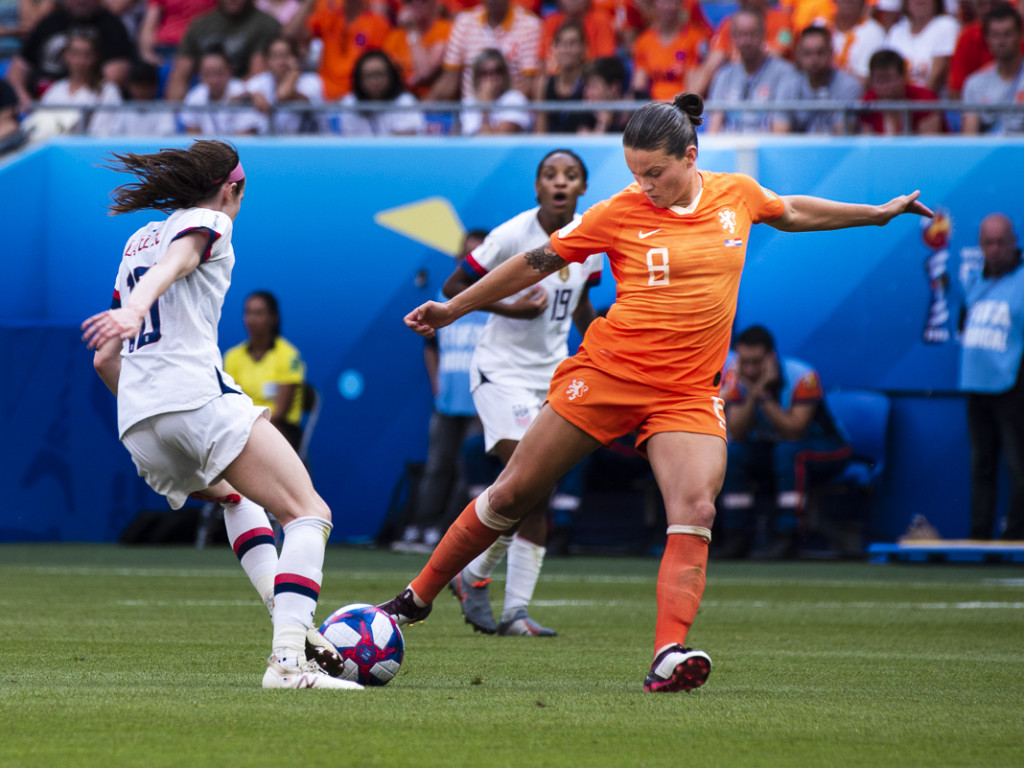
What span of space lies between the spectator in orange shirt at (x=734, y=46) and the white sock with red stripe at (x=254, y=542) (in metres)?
9.26

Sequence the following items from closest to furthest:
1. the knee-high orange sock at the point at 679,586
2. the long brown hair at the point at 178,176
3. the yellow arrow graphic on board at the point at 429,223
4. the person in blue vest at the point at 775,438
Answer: the long brown hair at the point at 178,176, the knee-high orange sock at the point at 679,586, the person in blue vest at the point at 775,438, the yellow arrow graphic on board at the point at 429,223

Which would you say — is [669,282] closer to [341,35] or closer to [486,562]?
[486,562]

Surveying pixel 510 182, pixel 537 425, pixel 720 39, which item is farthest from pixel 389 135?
pixel 537 425

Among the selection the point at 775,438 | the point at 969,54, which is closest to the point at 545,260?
the point at 775,438

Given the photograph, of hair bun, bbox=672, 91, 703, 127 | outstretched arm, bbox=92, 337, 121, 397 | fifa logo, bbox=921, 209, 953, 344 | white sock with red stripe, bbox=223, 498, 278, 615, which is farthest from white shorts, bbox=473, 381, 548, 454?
fifa logo, bbox=921, 209, 953, 344

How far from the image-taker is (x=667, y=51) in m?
14.5

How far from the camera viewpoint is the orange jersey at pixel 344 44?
51.9 ft

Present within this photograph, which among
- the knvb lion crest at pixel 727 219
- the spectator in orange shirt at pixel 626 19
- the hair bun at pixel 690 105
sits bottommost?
the knvb lion crest at pixel 727 219

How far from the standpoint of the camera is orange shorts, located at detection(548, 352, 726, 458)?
5488 mm

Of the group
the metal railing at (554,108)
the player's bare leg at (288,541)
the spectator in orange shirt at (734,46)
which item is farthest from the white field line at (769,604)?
the spectator in orange shirt at (734,46)

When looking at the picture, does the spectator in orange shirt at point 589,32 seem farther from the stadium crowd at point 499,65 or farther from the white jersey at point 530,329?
the white jersey at point 530,329

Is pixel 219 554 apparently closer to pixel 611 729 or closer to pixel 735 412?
pixel 735 412

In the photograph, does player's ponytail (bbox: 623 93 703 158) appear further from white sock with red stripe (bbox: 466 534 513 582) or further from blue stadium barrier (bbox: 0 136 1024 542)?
blue stadium barrier (bbox: 0 136 1024 542)

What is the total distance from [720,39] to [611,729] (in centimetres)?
1102
